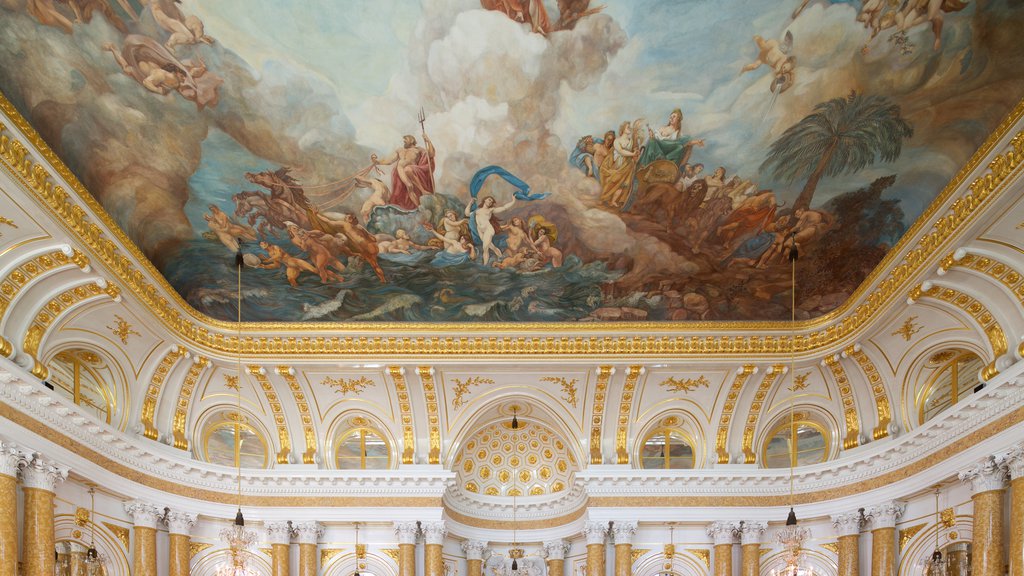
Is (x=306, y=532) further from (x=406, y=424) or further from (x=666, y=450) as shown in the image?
(x=666, y=450)

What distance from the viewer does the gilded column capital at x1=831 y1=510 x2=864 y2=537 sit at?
19.0 metres

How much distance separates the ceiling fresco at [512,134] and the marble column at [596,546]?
6102 millimetres

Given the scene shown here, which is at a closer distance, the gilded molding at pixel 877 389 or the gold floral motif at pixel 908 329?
the gold floral motif at pixel 908 329

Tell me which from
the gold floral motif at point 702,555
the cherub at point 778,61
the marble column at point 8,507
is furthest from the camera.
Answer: the gold floral motif at point 702,555

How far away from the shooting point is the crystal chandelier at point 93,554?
675 inches

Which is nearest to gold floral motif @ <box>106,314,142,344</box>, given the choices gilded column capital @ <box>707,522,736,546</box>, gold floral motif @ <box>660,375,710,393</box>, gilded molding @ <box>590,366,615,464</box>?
gilded molding @ <box>590,366,615,464</box>

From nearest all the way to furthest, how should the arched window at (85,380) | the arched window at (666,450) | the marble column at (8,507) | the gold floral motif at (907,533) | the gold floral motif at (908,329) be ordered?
the marble column at (8,507) → the arched window at (85,380) → the gold floral motif at (908,329) → the gold floral motif at (907,533) → the arched window at (666,450)

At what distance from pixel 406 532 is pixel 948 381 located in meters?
13.2

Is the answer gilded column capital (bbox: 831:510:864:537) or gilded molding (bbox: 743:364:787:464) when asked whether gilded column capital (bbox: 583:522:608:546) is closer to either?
gilded molding (bbox: 743:364:787:464)

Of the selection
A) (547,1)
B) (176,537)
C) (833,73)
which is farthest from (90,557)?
(833,73)

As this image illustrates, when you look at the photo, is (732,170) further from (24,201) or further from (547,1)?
(24,201)

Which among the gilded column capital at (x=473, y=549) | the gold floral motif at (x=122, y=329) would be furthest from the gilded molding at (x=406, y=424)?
the gold floral motif at (x=122, y=329)

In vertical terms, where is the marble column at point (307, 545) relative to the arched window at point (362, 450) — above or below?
below

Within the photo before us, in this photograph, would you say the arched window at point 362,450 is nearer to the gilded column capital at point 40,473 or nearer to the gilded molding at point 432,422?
the gilded molding at point 432,422
